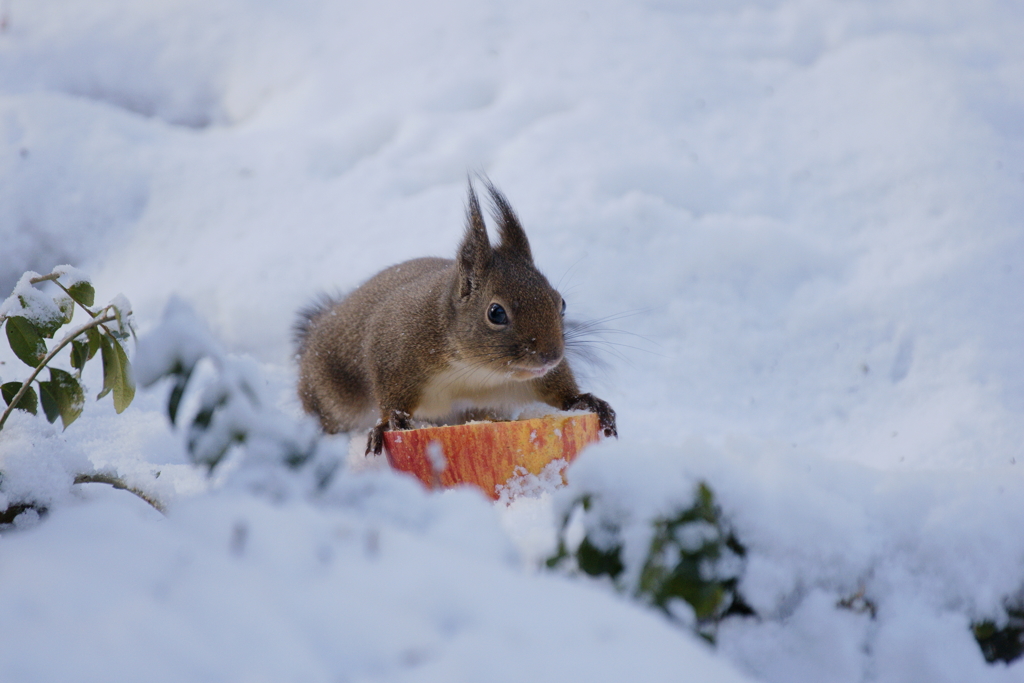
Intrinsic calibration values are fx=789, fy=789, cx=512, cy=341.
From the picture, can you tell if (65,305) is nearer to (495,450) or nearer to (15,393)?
(15,393)

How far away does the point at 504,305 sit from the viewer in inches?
83.5

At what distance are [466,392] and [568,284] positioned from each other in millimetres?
782

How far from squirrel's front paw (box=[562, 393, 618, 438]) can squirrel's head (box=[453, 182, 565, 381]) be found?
0.18m

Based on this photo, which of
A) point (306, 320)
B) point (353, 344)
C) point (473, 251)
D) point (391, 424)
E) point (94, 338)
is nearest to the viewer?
point (94, 338)

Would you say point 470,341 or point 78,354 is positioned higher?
point 78,354

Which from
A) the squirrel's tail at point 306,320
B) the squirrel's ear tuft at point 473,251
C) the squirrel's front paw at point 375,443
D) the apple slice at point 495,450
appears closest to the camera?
the apple slice at point 495,450

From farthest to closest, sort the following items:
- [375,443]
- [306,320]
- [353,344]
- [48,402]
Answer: [306,320]
[353,344]
[375,443]
[48,402]

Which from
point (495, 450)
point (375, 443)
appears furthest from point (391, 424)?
point (495, 450)

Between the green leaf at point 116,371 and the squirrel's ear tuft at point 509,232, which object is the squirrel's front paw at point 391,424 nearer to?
the squirrel's ear tuft at point 509,232

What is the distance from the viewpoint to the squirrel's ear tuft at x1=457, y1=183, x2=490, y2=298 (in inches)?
85.6

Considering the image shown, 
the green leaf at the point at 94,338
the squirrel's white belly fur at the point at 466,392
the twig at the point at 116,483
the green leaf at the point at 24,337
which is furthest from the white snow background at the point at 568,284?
the squirrel's white belly fur at the point at 466,392

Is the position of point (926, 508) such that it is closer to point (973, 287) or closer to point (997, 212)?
point (973, 287)

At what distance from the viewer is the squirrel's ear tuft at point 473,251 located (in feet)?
7.13

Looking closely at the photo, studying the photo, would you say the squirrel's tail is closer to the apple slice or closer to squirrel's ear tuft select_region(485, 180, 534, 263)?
squirrel's ear tuft select_region(485, 180, 534, 263)
